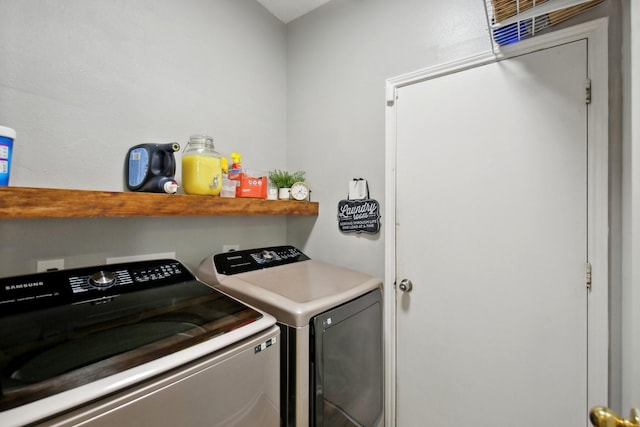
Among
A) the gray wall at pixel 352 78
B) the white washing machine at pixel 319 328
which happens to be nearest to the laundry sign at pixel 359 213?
the gray wall at pixel 352 78

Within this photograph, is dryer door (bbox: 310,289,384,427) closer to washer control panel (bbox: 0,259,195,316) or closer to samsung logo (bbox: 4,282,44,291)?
washer control panel (bbox: 0,259,195,316)

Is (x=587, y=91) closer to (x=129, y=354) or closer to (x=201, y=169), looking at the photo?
(x=201, y=169)

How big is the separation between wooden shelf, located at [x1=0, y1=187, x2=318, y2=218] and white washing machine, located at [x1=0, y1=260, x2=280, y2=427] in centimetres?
29

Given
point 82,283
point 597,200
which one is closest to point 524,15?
point 597,200

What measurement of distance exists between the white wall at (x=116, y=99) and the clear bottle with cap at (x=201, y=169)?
0.19m

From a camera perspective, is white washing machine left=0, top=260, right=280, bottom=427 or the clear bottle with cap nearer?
white washing machine left=0, top=260, right=280, bottom=427

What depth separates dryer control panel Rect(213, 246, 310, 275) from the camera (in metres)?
1.47

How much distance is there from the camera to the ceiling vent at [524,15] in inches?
37.4

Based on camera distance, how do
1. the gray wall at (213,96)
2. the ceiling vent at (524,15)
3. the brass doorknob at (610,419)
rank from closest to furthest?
the brass doorknob at (610,419)
the ceiling vent at (524,15)
the gray wall at (213,96)

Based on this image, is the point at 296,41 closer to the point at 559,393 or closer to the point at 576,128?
the point at 576,128

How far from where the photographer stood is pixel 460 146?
136 centimetres

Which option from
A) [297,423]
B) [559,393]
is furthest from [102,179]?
[559,393]

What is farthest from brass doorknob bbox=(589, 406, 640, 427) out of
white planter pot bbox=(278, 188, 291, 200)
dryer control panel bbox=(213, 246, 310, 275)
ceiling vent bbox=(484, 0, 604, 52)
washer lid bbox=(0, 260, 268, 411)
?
white planter pot bbox=(278, 188, 291, 200)

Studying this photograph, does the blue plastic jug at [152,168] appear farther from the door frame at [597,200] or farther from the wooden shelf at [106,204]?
the door frame at [597,200]
